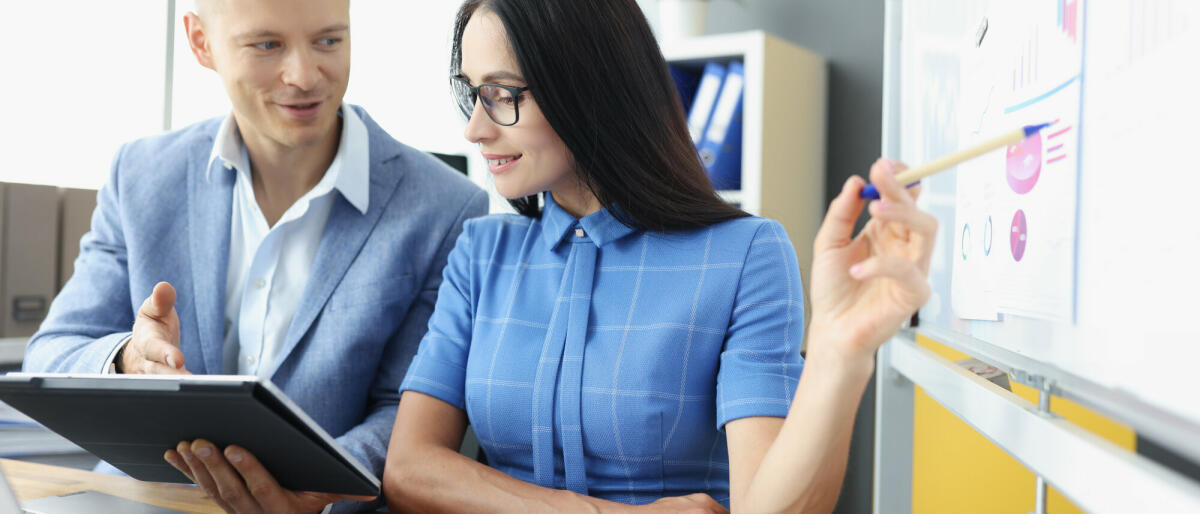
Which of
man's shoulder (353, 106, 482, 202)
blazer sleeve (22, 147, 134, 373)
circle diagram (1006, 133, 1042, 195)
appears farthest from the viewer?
man's shoulder (353, 106, 482, 202)

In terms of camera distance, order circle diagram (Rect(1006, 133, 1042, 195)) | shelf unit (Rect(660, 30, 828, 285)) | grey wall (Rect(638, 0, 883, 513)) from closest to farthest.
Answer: circle diagram (Rect(1006, 133, 1042, 195)), shelf unit (Rect(660, 30, 828, 285)), grey wall (Rect(638, 0, 883, 513))

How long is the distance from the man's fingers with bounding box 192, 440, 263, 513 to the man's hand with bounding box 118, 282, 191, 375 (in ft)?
0.65

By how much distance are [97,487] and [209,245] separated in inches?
20.9

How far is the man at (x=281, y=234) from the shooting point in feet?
4.77

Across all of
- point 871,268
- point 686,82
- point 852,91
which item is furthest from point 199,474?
point 852,91

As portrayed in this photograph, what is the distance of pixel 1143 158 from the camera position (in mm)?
583

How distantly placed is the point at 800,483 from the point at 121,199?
4.18 feet

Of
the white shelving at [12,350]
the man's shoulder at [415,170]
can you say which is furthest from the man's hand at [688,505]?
the white shelving at [12,350]

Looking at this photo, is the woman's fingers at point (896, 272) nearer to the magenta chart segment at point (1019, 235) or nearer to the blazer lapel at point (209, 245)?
the magenta chart segment at point (1019, 235)

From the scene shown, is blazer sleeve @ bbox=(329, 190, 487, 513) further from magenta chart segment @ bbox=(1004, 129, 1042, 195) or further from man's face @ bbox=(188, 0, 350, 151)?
magenta chart segment @ bbox=(1004, 129, 1042, 195)

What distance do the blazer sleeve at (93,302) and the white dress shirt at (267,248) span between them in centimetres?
19

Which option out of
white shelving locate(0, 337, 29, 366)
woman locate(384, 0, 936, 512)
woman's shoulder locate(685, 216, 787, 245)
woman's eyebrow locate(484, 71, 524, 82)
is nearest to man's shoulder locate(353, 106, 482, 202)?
woman locate(384, 0, 936, 512)

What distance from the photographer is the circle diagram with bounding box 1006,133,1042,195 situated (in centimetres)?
79

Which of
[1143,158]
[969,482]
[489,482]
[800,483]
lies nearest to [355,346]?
[489,482]
